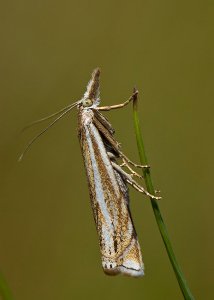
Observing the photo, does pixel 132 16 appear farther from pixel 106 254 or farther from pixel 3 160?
pixel 106 254

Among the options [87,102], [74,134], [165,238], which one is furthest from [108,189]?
[74,134]

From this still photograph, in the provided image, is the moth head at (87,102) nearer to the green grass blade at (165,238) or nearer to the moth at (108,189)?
the moth at (108,189)

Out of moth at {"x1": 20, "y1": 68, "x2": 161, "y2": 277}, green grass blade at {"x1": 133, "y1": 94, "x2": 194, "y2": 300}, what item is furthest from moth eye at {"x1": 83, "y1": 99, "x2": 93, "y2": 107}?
green grass blade at {"x1": 133, "y1": 94, "x2": 194, "y2": 300}

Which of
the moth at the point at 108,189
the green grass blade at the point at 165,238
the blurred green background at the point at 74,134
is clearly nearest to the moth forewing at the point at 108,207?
the moth at the point at 108,189

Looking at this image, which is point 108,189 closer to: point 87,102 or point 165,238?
point 87,102

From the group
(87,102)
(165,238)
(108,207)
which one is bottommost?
(165,238)

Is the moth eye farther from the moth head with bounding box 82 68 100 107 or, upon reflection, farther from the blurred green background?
the blurred green background
